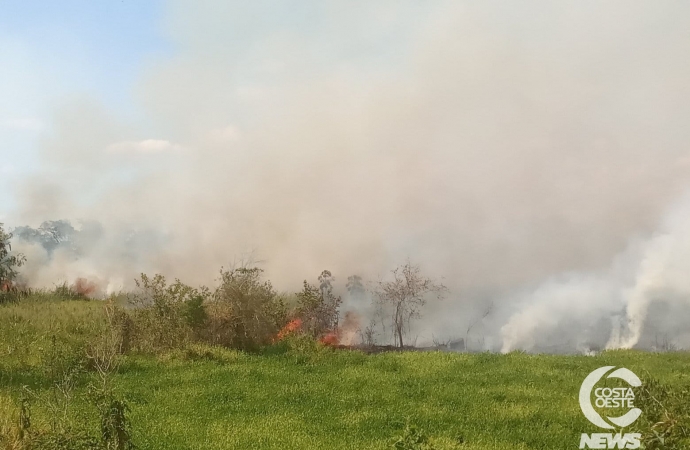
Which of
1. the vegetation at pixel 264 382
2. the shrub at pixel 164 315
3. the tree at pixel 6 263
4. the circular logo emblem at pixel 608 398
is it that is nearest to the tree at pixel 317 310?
the vegetation at pixel 264 382

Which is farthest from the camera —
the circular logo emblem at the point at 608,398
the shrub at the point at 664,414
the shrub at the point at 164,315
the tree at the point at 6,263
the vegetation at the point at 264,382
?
the tree at the point at 6,263

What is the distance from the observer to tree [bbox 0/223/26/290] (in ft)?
86.8

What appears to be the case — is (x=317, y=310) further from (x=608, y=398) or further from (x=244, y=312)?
(x=608, y=398)

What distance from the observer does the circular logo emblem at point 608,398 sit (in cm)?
1066

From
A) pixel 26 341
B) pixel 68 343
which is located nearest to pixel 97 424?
pixel 68 343

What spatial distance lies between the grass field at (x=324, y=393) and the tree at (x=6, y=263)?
25.9 ft

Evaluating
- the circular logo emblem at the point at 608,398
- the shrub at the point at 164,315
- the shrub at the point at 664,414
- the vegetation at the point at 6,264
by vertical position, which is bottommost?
the circular logo emblem at the point at 608,398

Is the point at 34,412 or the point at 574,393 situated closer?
the point at 34,412

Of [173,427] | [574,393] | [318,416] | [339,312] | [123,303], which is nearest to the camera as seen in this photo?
[173,427]

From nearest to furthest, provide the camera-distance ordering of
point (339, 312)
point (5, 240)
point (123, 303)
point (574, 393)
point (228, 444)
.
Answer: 1. point (228, 444)
2. point (574, 393)
3. point (123, 303)
4. point (339, 312)
5. point (5, 240)

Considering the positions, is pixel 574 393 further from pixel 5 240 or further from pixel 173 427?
pixel 5 240

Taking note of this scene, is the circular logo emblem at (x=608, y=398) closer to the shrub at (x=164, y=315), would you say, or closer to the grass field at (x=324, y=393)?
the grass field at (x=324, y=393)

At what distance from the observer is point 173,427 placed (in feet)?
34.0

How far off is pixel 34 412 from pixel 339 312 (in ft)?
47.2
